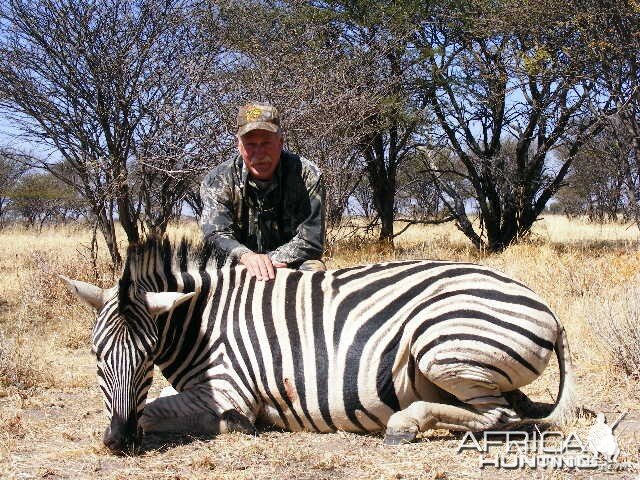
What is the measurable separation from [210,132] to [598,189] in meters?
24.8

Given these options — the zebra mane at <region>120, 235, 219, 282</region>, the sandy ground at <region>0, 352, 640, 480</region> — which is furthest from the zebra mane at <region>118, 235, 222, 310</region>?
the sandy ground at <region>0, 352, 640, 480</region>

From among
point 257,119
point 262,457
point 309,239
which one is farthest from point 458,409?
point 257,119

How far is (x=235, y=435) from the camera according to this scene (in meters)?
3.81

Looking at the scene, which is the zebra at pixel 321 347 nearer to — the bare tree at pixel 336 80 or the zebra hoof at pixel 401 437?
the zebra hoof at pixel 401 437

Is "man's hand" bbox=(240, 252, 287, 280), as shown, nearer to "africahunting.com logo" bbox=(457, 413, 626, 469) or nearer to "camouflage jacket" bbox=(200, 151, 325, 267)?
"camouflage jacket" bbox=(200, 151, 325, 267)

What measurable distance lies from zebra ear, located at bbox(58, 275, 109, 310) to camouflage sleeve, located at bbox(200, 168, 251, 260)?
995 mm

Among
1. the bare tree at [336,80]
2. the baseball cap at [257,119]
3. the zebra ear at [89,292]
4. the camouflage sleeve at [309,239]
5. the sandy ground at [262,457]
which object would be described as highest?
the bare tree at [336,80]

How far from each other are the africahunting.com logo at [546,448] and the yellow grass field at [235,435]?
2.1 inches

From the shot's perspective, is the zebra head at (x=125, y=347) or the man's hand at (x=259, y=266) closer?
the zebra head at (x=125, y=347)

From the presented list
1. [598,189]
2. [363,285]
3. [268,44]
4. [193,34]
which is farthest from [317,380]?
[598,189]

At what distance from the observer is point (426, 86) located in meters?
15.2

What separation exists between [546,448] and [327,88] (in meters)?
9.62

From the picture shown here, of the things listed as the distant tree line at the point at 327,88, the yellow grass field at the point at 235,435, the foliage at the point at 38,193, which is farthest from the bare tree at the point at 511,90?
the foliage at the point at 38,193

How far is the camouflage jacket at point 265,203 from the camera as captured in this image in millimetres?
4945
